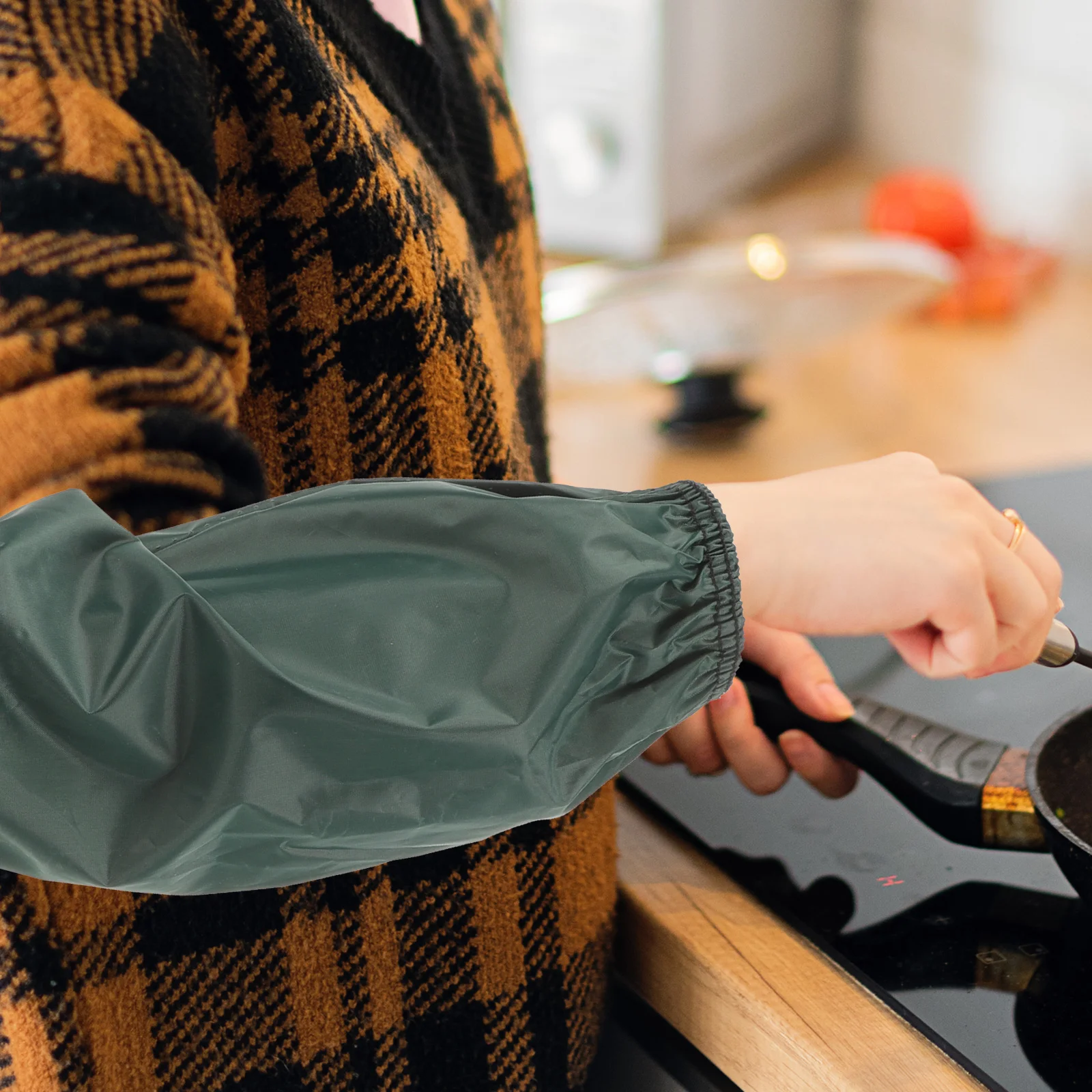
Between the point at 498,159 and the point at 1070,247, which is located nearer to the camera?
the point at 498,159

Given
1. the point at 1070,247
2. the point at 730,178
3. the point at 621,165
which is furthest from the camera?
the point at 730,178

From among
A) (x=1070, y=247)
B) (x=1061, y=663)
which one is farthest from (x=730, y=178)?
(x=1061, y=663)

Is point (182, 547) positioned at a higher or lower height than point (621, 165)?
higher

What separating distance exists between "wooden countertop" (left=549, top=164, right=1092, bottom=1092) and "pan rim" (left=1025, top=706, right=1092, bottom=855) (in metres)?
0.07

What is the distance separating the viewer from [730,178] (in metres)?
1.73

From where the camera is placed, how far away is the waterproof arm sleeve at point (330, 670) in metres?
0.26

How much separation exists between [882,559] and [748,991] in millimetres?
136

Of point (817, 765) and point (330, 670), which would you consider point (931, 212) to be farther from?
point (330, 670)

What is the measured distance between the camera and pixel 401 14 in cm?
41

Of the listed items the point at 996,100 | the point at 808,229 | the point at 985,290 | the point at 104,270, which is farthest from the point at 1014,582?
the point at 996,100

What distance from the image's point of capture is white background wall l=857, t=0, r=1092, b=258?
55.4 inches

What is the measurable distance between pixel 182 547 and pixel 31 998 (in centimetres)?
14

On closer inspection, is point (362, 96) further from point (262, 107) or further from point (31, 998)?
point (31, 998)

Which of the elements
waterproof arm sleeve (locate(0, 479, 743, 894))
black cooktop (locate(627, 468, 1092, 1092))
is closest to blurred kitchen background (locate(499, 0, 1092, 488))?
black cooktop (locate(627, 468, 1092, 1092))
